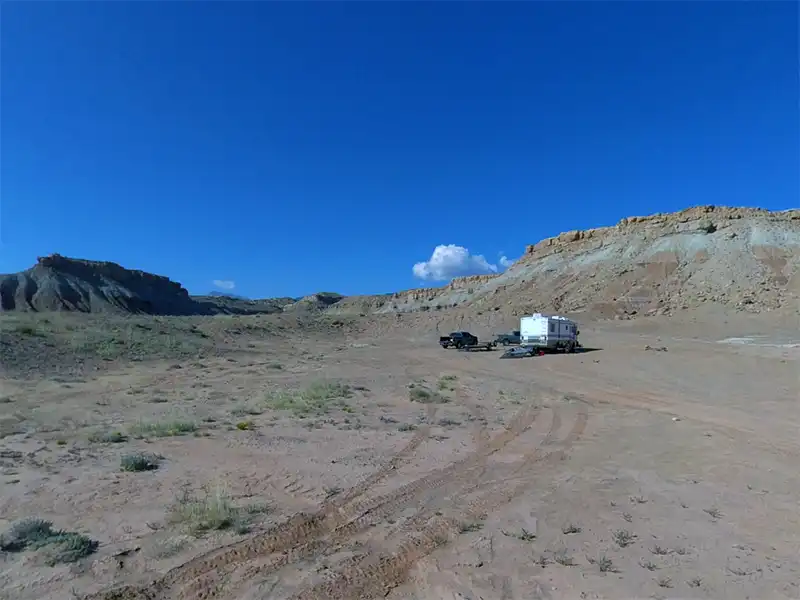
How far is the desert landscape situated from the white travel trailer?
9.23 m

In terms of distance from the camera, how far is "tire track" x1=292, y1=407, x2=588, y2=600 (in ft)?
16.6

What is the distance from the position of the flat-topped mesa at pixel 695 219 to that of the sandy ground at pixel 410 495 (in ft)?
195

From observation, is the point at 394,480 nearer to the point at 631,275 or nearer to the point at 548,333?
the point at 548,333

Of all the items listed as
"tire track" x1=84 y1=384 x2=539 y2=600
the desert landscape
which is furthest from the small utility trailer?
"tire track" x1=84 y1=384 x2=539 y2=600

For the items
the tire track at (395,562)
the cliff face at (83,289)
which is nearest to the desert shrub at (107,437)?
the tire track at (395,562)

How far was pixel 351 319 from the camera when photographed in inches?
3278

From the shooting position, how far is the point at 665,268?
2500 inches

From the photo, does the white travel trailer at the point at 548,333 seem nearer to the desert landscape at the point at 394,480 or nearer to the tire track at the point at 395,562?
the desert landscape at the point at 394,480

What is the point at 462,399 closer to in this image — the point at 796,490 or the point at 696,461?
the point at 696,461

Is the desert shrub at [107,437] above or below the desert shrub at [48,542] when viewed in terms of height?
above

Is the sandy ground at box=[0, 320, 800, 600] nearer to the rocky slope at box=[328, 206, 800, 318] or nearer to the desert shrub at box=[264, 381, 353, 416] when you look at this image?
the desert shrub at box=[264, 381, 353, 416]

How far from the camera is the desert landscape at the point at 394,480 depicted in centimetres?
535

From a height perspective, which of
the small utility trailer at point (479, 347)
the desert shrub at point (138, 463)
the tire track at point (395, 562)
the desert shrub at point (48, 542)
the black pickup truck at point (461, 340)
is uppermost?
the black pickup truck at point (461, 340)

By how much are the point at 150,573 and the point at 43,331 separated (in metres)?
33.0
